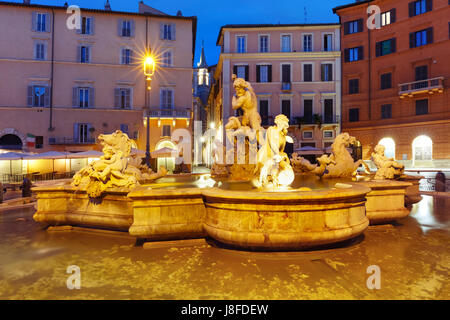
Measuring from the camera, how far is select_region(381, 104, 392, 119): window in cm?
2502

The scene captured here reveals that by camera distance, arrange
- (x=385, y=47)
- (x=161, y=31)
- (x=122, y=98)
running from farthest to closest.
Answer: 1. (x=161, y=31)
2. (x=122, y=98)
3. (x=385, y=47)

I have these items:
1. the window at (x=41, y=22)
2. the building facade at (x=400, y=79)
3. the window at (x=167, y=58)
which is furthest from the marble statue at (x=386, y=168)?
the window at (x=41, y=22)

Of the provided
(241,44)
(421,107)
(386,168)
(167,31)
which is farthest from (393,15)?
(386,168)

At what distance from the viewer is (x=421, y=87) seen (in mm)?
23047

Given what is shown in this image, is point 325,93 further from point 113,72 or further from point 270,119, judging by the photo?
point 113,72

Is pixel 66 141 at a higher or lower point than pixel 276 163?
higher

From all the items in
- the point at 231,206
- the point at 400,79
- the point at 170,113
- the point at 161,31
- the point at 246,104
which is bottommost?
the point at 231,206

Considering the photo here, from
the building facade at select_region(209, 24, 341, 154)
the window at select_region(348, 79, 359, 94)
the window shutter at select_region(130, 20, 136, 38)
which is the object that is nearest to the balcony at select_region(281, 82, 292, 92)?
the building facade at select_region(209, 24, 341, 154)

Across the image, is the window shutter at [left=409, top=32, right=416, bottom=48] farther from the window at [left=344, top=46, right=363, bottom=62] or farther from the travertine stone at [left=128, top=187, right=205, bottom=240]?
the travertine stone at [left=128, top=187, right=205, bottom=240]

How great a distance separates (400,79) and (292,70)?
968cm

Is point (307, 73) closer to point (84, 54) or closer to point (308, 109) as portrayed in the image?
point (308, 109)

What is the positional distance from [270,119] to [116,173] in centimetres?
2396
